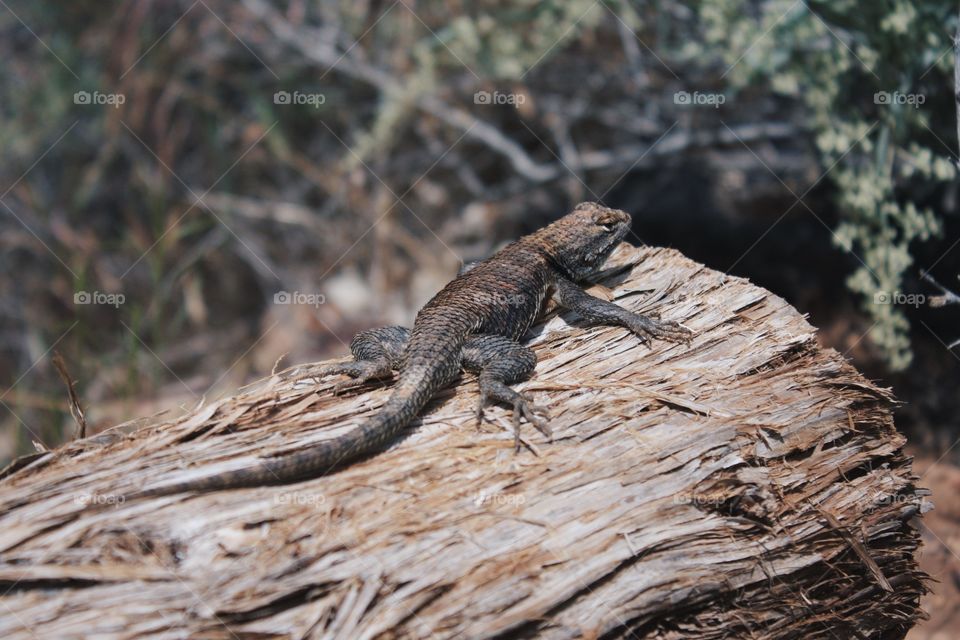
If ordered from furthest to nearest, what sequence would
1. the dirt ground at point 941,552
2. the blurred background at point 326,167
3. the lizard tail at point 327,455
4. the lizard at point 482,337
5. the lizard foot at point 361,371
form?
the blurred background at point 326,167 < the dirt ground at point 941,552 < the lizard foot at point 361,371 < the lizard at point 482,337 < the lizard tail at point 327,455

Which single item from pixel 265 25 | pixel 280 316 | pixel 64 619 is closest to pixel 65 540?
pixel 64 619

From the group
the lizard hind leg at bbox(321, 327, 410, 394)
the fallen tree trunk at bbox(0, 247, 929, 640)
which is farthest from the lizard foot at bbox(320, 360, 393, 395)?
the fallen tree trunk at bbox(0, 247, 929, 640)

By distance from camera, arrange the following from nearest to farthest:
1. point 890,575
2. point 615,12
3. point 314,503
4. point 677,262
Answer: point 314,503, point 890,575, point 677,262, point 615,12

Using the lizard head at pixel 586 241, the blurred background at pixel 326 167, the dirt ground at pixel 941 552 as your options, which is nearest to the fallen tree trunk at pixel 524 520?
the lizard head at pixel 586 241

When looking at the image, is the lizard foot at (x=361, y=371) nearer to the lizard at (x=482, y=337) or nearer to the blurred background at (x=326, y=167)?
the lizard at (x=482, y=337)

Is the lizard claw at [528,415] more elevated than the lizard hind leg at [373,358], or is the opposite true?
the lizard hind leg at [373,358]

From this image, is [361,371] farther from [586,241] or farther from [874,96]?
Answer: [874,96]

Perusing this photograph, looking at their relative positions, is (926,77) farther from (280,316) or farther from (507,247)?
(280,316)
